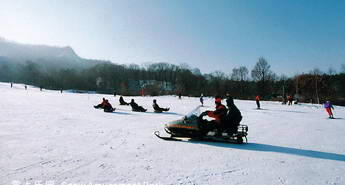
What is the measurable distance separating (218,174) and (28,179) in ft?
12.1

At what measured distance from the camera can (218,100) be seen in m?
7.00

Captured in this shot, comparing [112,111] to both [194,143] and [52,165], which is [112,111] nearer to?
[194,143]

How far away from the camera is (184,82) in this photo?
8012 cm

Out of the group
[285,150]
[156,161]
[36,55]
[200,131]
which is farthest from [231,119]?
[36,55]

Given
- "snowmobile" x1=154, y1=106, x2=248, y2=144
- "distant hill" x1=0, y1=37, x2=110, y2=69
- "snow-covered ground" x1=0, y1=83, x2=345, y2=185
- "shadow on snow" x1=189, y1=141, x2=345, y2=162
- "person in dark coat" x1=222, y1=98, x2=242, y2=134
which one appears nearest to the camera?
"snow-covered ground" x1=0, y1=83, x2=345, y2=185

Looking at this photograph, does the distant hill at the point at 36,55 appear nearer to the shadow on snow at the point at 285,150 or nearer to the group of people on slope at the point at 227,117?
the group of people on slope at the point at 227,117

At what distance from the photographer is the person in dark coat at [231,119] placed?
6730 mm

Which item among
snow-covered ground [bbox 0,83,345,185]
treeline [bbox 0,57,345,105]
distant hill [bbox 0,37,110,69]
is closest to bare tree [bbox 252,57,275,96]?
treeline [bbox 0,57,345,105]

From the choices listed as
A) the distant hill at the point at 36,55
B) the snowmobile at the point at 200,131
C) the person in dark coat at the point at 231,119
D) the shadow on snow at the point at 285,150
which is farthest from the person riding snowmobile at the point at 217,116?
the distant hill at the point at 36,55

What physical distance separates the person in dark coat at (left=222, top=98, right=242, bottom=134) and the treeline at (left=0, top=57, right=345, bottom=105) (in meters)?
39.5

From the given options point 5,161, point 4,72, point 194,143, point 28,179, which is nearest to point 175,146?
point 194,143

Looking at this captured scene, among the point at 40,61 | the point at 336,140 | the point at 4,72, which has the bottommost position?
the point at 336,140

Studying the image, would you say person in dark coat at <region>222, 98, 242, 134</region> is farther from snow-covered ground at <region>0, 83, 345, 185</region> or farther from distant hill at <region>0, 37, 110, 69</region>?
distant hill at <region>0, 37, 110, 69</region>

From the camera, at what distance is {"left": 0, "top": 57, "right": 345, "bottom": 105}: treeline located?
4978cm
